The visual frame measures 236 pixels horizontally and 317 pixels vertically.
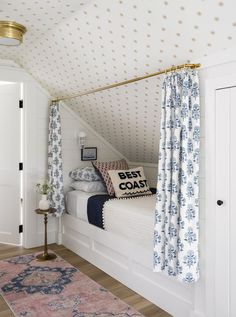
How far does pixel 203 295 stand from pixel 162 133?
1170mm

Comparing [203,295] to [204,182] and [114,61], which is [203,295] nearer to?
[204,182]

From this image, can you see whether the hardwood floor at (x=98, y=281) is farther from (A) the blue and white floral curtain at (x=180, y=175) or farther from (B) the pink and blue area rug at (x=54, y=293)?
(A) the blue and white floral curtain at (x=180, y=175)

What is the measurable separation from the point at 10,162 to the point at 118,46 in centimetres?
231

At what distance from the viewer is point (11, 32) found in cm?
261

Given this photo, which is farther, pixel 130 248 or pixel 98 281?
pixel 98 281

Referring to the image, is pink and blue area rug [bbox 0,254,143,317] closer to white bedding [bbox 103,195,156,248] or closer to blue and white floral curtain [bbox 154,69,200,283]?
white bedding [bbox 103,195,156,248]

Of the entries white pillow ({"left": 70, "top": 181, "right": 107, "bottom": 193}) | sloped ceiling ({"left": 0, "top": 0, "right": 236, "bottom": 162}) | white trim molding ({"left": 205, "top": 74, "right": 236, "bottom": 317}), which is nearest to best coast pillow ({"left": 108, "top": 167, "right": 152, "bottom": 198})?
white pillow ({"left": 70, "top": 181, "right": 107, "bottom": 193})

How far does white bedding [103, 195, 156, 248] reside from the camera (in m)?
2.62

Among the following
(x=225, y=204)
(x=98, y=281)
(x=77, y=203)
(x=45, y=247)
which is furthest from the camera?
(x=77, y=203)

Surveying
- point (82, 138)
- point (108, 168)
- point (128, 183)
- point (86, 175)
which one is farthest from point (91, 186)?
point (82, 138)

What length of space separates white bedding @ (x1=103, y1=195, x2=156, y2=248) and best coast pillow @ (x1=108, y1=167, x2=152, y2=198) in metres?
0.16

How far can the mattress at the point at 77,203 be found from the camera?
11.5 feet

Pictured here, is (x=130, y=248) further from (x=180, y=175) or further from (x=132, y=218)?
(x=180, y=175)

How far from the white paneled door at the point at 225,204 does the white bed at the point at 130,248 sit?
0.28 metres
